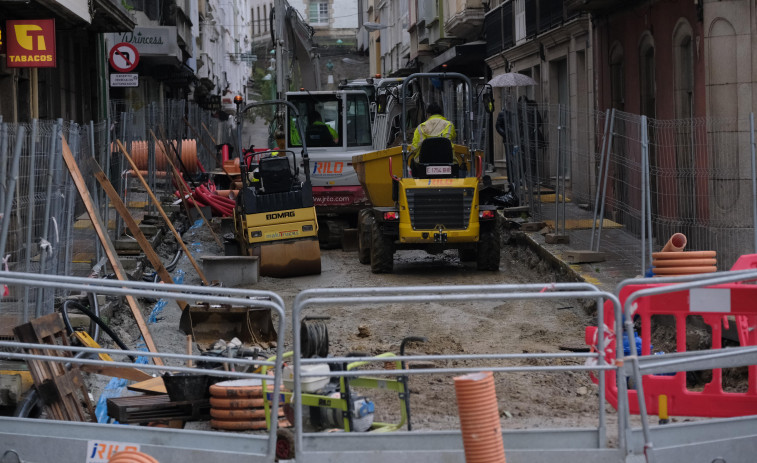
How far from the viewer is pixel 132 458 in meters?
5.25

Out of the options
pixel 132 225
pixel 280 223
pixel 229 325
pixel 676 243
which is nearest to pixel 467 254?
pixel 280 223

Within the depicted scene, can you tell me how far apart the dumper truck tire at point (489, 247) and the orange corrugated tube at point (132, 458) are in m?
10.4

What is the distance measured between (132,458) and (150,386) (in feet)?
8.08

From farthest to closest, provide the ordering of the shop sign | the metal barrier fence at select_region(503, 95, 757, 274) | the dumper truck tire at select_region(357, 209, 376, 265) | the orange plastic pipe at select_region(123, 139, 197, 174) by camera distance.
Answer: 1. the shop sign
2. the orange plastic pipe at select_region(123, 139, 197, 174)
3. the dumper truck tire at select_region(357, 209, 376, 265)
4. the metal barrier fence at select_region(503, 95, 757, 274)

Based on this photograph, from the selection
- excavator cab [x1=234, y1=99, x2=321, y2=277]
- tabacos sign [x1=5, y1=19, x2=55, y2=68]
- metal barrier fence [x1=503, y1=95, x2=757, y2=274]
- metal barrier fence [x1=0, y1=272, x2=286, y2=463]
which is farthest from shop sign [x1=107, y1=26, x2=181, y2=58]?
metal barrier fence [x1=0, y1=272, x2=286, y2=463]

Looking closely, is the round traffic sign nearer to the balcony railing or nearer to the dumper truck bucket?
the balcony railing

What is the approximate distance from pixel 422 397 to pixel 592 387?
1379 mm

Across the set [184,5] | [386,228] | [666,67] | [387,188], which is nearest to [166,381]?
[386,228]

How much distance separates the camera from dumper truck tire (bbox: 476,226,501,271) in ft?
50.4

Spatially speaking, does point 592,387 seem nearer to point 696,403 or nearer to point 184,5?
point 696,403

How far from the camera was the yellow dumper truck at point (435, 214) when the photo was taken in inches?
591

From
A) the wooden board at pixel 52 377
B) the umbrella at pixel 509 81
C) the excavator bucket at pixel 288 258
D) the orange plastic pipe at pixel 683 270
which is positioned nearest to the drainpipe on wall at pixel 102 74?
the umbrella at pixel 509 81

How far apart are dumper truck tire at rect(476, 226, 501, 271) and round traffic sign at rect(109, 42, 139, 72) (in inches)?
401

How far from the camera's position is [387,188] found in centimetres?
1677
